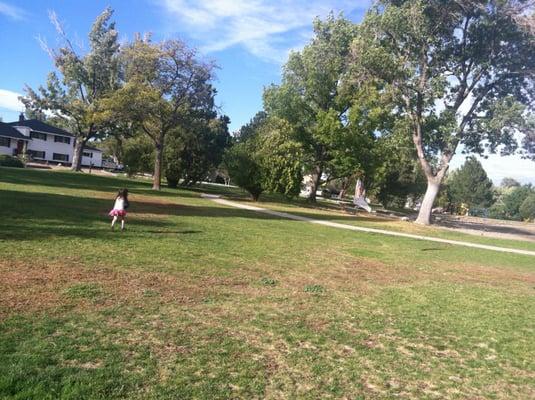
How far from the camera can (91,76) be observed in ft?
156

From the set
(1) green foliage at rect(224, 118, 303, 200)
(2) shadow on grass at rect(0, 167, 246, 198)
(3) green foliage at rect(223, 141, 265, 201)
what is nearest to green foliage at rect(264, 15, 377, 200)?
(1) green foliage at rect(224, 118, 303, 200)

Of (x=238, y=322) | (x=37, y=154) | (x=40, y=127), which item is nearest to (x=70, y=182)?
(x=238, y=322)

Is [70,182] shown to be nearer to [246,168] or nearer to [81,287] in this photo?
[246,168]

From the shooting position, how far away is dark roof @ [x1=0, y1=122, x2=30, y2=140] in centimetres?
5809

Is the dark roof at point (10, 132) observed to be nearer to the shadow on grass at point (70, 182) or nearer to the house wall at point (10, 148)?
the house wall at point (10, 148)

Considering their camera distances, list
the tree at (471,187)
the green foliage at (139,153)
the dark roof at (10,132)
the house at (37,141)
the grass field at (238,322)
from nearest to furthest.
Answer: the grass field at (238,322) < the green foliage at (139,153) < the dark roof at (10,132) < the house at (37,141) < the tree at (471,187)

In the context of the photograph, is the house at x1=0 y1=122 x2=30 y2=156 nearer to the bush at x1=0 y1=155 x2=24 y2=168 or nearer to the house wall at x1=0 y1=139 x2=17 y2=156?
the house wall at x1=0 y1=139 x2=17 y2=156

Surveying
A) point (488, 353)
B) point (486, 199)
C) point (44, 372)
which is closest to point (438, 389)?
point (488, 353)

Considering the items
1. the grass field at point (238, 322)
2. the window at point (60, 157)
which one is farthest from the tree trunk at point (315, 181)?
the window at point (60, 157)

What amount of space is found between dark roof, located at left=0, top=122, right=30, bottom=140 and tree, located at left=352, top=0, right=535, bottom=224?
48.0m

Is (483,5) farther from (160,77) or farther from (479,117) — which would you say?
(160,77)

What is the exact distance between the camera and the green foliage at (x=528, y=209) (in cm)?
8869

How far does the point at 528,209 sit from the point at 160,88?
80.5m

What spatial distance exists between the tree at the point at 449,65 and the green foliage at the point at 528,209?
231ft
